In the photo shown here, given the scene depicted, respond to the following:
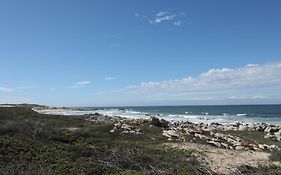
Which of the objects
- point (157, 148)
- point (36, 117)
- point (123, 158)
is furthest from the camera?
point (36, 117)

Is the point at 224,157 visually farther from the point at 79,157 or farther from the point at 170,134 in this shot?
the point at 79,157

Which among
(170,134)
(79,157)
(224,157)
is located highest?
(170,134)

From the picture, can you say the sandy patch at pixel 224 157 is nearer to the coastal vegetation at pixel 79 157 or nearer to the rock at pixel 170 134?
the coastal vegetation at pixel 79 157

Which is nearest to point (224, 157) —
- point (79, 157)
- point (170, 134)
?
point (170, 134)

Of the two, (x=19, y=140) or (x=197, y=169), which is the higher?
(x=19, y=140)

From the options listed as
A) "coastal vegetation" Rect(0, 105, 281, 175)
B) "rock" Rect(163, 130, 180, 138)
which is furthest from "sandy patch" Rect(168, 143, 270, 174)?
"rock" Rect(163, 130, 180, 138)

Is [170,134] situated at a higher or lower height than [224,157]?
higher

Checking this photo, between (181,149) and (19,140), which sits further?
(181,149)

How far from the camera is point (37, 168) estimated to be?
47.1 feet

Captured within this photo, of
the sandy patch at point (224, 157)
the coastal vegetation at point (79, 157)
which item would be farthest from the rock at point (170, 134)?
the coastal vegetation at point (79, 157)

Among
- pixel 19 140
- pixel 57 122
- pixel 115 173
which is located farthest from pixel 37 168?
pixel 57 122

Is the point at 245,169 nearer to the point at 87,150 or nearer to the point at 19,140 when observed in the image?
the point at 87,150

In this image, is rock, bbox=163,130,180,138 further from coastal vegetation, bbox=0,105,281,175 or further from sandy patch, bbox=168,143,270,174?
coastal vegetation, bbox=0,105,281,175

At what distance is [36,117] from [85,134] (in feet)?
43.9
